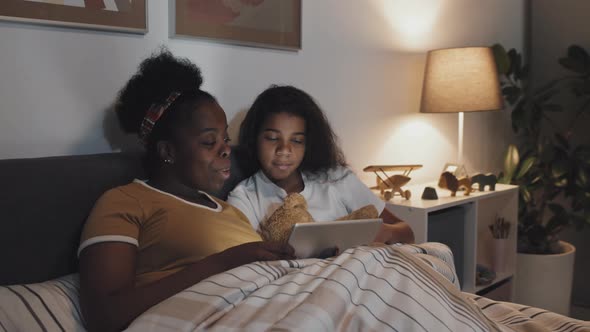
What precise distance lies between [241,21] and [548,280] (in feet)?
6.46

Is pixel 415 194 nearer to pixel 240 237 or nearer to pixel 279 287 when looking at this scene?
pixel 240 237

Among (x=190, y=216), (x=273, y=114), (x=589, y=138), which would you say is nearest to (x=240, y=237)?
(x=190, y=216)

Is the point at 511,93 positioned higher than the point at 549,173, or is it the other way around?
the point at 511,93

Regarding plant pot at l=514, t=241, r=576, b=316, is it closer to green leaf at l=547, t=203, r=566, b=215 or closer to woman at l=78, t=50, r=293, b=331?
green leaf at l=547, t=203, r=566, b=215

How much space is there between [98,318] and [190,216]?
0.98ft

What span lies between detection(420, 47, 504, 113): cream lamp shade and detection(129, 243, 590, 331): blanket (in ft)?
4.35

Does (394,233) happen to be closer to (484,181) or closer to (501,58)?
(484,181)

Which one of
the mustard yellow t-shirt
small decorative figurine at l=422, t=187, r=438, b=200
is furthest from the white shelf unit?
the mustard yellow t-shirt

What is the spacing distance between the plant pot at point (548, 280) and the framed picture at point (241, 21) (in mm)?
1662

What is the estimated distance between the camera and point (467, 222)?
229 cm

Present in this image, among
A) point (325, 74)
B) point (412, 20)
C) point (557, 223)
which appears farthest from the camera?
point (557, 223)

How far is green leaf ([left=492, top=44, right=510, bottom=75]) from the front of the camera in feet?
9.25

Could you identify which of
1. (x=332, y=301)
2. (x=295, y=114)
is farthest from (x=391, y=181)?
(x=332, y=301)

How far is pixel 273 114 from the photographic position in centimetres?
168
